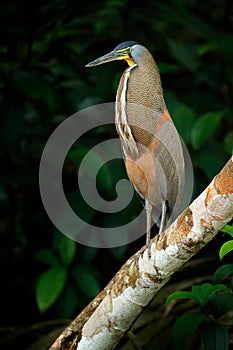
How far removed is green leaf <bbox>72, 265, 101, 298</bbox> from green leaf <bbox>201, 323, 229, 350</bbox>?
104cm

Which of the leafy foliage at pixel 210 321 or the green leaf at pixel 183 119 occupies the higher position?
the leafy foliage at pixel 210 321

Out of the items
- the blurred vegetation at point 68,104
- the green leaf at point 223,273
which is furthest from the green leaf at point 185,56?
the green leaf at point 223,273

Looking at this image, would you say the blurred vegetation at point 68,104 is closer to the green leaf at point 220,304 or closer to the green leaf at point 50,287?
the green leaf at point 50,287

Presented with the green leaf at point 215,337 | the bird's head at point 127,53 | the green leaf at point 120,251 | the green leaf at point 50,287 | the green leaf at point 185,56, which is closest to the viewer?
the green leaf at point 215,337

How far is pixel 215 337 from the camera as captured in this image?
5.66 feet

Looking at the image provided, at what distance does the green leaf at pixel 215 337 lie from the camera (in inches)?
67.2

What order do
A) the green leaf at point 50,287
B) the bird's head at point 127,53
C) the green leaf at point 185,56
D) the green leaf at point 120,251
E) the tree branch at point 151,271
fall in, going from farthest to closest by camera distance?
the green leaf at point 185,56, the green leaf at point 120,251, the green leaf at point 50,287, the bird's head at point 127,53, the tree branch at point 151,271

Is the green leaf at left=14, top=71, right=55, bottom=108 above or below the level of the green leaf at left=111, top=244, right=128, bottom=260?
above

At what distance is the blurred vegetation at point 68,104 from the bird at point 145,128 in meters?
0.78

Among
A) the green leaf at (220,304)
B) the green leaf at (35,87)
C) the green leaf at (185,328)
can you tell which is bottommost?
the green leaf at (185,328)

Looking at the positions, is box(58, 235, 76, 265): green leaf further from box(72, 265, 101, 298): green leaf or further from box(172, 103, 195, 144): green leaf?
box(172, 103, 195, 144): green leaf

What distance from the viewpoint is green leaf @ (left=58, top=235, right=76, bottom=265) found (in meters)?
2.75

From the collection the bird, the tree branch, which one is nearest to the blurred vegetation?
the bird

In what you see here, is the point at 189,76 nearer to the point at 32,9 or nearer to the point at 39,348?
the point at 32,9
